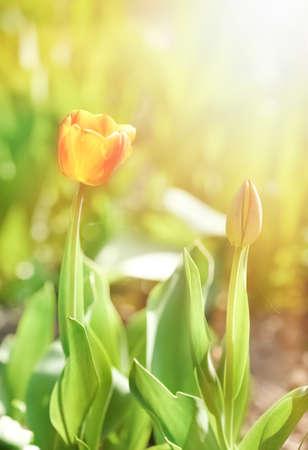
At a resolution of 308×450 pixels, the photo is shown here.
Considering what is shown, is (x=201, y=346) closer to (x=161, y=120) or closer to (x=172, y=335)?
(x=172, y=335)

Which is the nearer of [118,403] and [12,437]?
[12,437]

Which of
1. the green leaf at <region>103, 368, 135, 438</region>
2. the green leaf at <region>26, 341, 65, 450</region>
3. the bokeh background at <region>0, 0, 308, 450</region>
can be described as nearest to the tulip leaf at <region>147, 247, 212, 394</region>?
the green leaf at <region>103, 368, 135, 438</region>

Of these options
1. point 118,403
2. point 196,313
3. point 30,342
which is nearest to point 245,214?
point 196,313

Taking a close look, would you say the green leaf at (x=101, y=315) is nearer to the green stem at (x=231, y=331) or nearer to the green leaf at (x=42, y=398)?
the green leaf at (x=42, y=398)

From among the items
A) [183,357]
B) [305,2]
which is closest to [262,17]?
[305,2]

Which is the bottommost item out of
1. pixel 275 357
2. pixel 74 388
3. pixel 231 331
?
pixel 275 357

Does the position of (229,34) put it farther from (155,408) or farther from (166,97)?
(155,408)

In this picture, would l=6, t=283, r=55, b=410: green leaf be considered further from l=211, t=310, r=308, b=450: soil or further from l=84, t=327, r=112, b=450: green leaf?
l=211, t=310, r=308, b=450: soil
